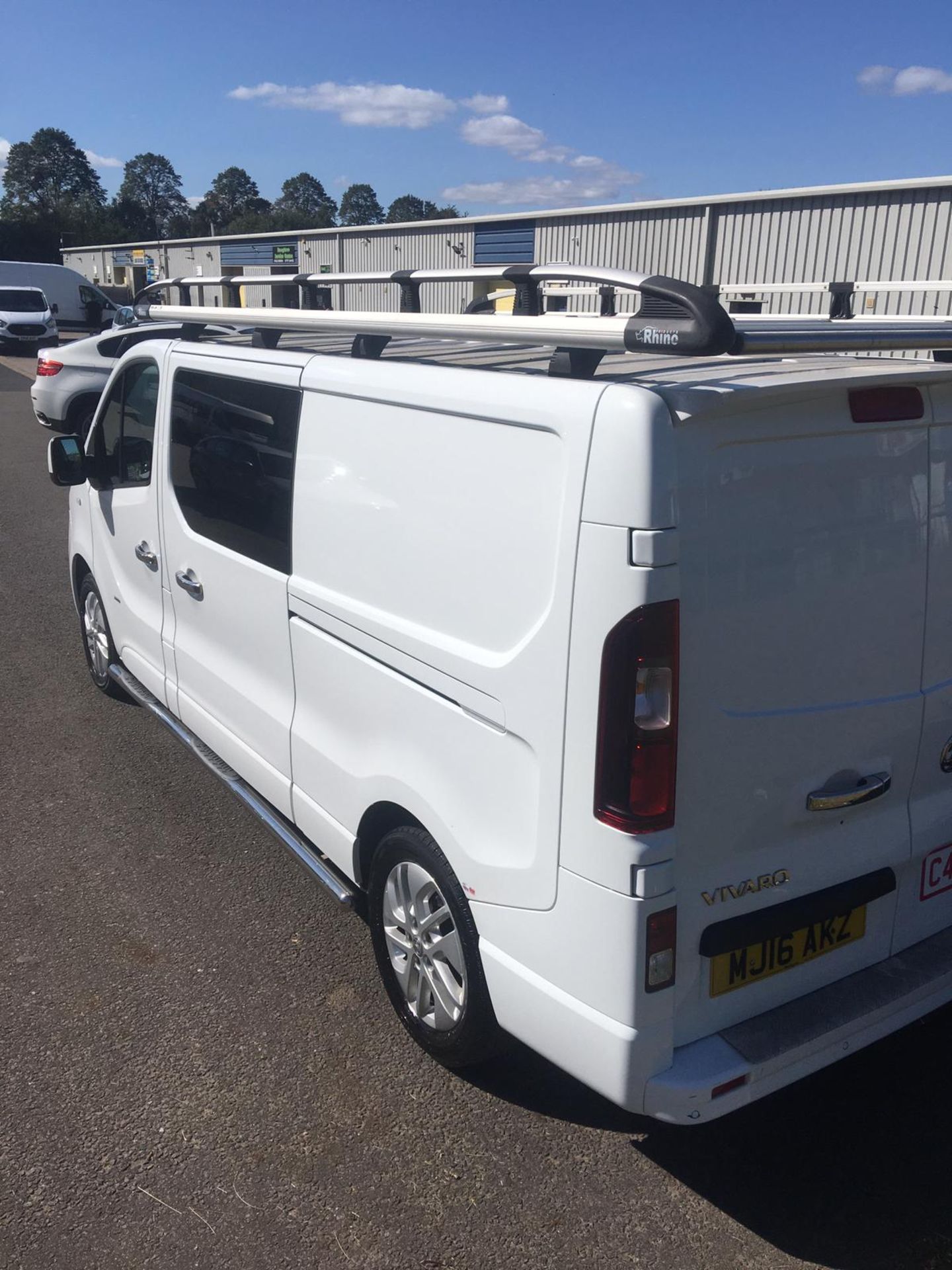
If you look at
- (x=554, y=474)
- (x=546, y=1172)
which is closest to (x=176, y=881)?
(x=546, y=1172)

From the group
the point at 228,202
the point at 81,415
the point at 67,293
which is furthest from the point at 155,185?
the point at 81,415

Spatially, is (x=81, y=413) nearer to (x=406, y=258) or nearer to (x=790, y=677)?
(x=790, y=677)

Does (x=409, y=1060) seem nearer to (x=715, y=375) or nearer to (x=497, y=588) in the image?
(x=497, y=588)

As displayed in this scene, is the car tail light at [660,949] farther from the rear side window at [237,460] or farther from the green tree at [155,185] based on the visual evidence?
the green tree at [155,185]

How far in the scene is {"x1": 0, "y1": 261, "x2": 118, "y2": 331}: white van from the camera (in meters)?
33.4

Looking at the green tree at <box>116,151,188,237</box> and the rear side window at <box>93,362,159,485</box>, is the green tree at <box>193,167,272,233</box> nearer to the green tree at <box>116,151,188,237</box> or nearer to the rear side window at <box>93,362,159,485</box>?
the green tree at <box>116,151,188,237</box>

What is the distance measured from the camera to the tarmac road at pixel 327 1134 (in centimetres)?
248

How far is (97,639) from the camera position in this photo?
5.70m

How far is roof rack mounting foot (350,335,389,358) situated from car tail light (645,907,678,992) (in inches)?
74.0

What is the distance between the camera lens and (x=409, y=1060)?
3096 millimetres

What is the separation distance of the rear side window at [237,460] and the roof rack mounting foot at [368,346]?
23 centimetres

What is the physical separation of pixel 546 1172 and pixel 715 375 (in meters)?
2.04

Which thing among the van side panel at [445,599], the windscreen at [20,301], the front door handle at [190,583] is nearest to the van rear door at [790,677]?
the van side panel at [445,599]

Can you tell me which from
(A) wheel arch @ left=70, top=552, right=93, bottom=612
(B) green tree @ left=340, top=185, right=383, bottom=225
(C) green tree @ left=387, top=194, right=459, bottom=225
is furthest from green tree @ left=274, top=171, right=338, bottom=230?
(A) wheel arch @ left=70, top=552, right=93, bottom=612
